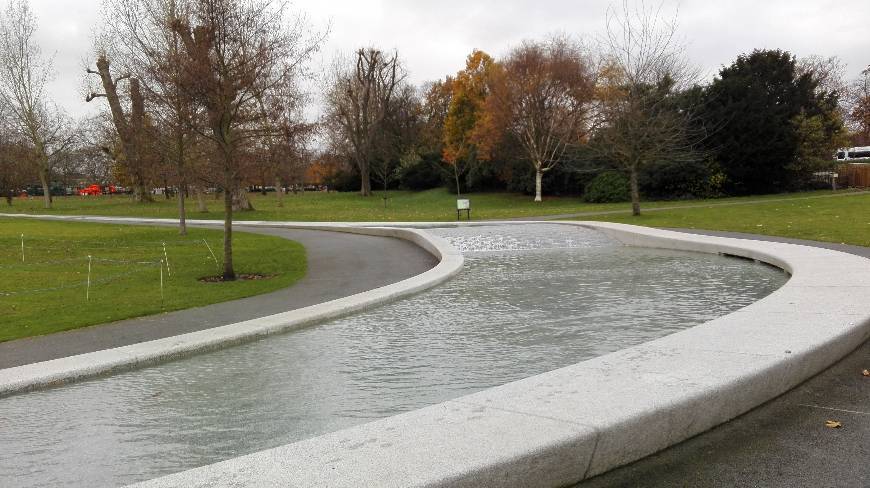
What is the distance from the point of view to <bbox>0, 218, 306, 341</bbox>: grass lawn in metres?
9.64

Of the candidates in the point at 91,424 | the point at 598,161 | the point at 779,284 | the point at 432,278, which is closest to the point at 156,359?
the point at 91,424

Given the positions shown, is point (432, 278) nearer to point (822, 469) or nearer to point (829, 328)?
point (829, 328)

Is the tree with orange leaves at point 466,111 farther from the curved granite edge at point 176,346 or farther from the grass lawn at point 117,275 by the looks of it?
the curved granite edge at point 176,346

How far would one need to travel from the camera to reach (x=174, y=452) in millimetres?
4297

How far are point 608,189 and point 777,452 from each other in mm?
41549

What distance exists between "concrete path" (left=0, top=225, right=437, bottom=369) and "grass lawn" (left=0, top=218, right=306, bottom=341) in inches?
16.8

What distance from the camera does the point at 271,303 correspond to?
10172 millimetres

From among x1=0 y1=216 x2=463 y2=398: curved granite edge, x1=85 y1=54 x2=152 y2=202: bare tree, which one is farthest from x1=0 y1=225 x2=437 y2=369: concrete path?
x1=85 y1=54 x2=152 y2=202: bare tree

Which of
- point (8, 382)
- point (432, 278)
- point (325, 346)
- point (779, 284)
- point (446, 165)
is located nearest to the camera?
point (8, 382)

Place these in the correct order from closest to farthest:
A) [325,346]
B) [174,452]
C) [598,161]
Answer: [174,452] → [325,346] → [598,161]

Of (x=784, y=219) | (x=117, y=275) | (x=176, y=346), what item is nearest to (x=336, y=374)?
(x=176, y=346)

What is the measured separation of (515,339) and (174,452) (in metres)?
3.92

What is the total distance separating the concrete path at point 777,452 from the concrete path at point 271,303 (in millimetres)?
6398

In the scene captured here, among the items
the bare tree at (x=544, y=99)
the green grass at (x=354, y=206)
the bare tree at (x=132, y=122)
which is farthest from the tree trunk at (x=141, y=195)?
the bare tree at (x=544, y=99)
